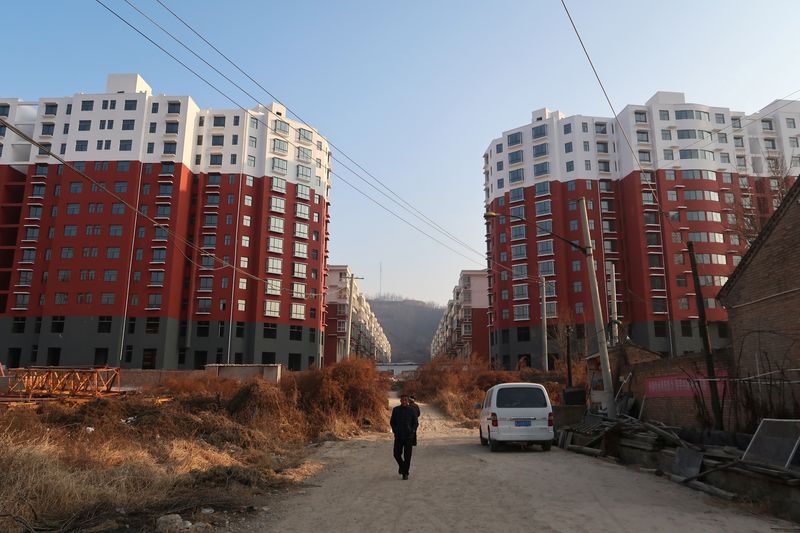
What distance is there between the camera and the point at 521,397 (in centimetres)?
1560

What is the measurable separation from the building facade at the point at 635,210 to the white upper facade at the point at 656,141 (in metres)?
0.16

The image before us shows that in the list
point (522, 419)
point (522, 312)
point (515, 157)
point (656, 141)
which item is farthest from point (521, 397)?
point (515, 157)

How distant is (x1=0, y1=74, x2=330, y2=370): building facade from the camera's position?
2630 inches

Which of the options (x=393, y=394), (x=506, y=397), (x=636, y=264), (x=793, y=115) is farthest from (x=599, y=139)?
(x=506, y=397)

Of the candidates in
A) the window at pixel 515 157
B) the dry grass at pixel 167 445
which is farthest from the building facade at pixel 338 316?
the dry grass at pixel 167 445

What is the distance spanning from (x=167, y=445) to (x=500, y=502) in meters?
9.08

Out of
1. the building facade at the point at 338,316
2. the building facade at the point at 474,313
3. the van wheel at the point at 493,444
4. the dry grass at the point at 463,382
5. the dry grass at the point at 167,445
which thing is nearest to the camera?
the dry grass at the point at 167,445

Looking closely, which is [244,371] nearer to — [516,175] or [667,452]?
[667,452]

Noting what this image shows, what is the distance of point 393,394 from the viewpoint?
189 feet

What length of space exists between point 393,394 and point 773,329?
159 ft

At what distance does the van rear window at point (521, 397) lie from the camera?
15.5m

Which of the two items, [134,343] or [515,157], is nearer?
[134,343]

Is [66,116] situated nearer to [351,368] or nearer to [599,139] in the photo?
[351,368]

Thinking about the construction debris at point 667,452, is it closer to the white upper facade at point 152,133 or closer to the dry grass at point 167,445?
the dry grass at point 167,445
